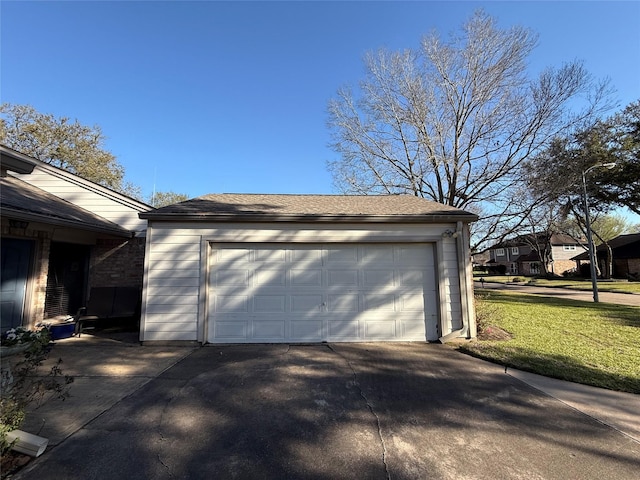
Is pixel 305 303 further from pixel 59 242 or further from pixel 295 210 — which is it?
pixel 59 242

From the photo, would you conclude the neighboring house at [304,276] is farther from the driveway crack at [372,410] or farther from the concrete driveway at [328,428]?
the concrete driveway at [328,428]

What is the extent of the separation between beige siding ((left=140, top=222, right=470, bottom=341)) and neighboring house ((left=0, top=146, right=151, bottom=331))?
2506 millimetres

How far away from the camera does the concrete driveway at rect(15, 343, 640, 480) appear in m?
2.68

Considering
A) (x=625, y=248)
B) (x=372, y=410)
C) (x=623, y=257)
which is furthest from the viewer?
(x=625, y=248)

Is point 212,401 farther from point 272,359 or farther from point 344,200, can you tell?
point 344,200

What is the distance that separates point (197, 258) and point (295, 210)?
100 inches

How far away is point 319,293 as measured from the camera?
6.98m

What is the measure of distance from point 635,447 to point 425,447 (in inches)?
82.2

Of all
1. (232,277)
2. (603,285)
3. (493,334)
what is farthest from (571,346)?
(603,285)

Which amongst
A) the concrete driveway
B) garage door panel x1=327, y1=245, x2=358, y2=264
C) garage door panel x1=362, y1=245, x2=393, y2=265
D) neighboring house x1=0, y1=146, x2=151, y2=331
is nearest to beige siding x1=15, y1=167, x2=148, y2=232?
neighboring house x1=0, y1=146, x2=151, y2=331

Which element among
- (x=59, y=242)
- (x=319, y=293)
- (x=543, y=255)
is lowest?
(x=319, y=293)

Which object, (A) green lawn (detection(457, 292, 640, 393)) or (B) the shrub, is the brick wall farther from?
(A) green lawn (detection(457, 292, 640, 393))

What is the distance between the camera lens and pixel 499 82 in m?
15.1

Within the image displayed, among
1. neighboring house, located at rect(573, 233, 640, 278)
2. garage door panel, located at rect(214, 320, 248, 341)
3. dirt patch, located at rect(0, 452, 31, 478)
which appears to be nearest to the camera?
dirt patch, located at rect(0, 452, 31, 478)
